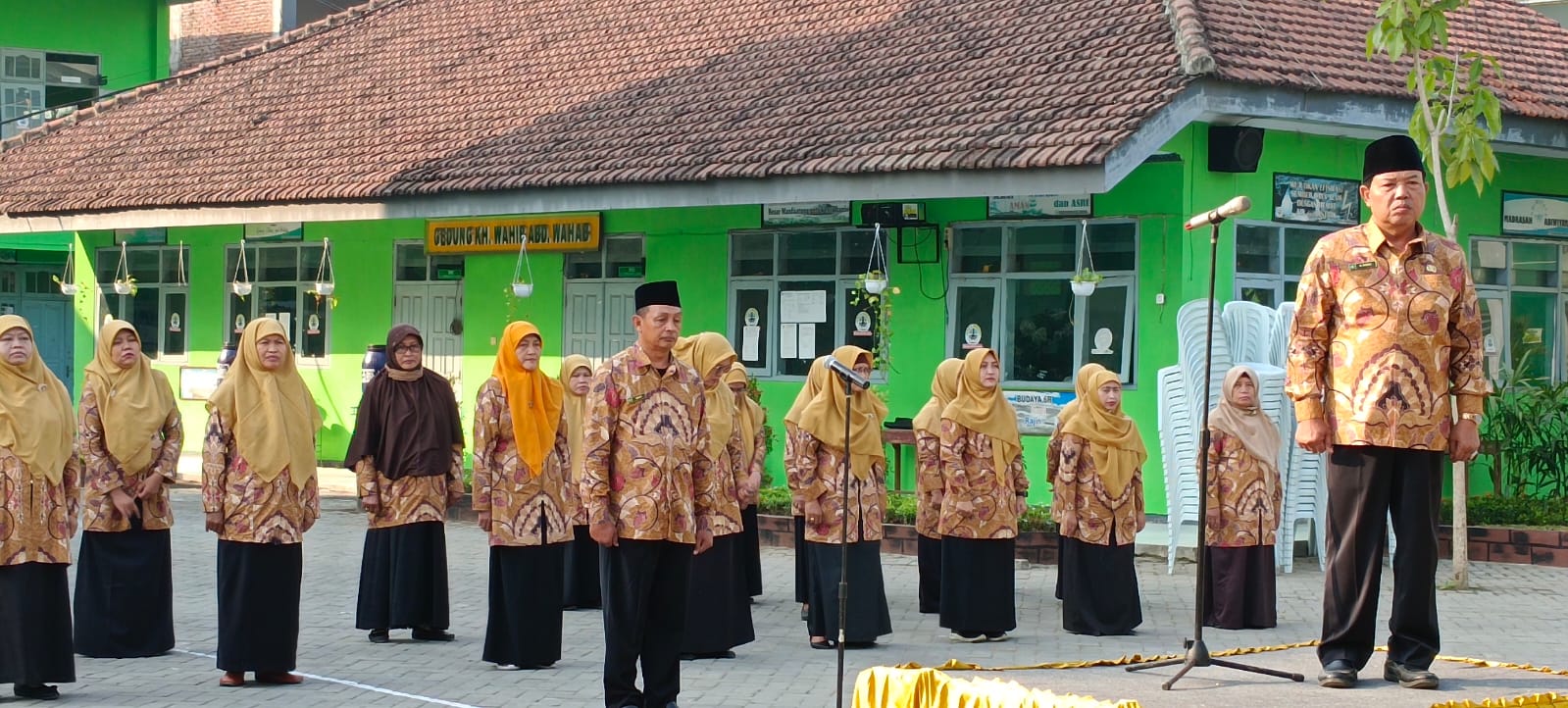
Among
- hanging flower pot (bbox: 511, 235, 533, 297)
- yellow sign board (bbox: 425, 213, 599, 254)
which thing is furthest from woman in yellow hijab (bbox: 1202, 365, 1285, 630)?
hanging flower pot (bbox: 511, 235, 533, 297)

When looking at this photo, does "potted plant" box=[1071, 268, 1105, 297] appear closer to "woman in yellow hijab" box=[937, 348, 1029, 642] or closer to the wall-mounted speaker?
the wall-mounted speaker

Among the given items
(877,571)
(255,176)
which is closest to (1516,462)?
(877,571)

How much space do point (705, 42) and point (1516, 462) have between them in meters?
9.34

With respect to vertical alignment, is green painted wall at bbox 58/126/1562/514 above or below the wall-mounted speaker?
below

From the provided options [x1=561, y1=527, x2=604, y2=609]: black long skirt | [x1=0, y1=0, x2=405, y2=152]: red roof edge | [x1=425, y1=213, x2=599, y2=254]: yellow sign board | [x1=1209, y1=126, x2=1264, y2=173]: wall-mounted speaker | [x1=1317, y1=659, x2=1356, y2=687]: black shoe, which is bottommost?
[x1=561, y1=527, x2=604, y2=609]: black long skirt

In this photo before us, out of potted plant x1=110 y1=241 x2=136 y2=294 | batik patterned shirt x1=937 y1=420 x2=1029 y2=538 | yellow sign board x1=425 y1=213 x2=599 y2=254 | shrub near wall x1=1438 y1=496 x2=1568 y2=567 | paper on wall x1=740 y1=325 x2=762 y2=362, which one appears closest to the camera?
batik patterned shirt x1=937 y1=420 x2=1029 y2=538

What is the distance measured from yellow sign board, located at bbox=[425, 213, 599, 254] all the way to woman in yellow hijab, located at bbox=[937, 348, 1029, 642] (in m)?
8.96

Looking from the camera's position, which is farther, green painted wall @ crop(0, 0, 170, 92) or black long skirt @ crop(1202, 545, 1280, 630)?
green painted wall @ crop(0, 0, 170, 92)

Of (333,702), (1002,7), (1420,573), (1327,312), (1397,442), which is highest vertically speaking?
(1002,7)

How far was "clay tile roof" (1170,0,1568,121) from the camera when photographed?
14438 mm

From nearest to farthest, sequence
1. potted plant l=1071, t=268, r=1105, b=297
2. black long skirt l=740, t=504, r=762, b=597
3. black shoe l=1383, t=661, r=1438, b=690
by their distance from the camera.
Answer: black shoe l=1383, t=661, r=1438, b=690, black long skirt l=740, t=504, r=762, b=597, potted plant l=1071, t=268, r=1105, b=297

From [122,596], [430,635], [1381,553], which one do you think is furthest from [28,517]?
[1381,553]

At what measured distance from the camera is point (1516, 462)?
1562 centimetres

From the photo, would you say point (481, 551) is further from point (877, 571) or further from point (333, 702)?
point (333, 702)
